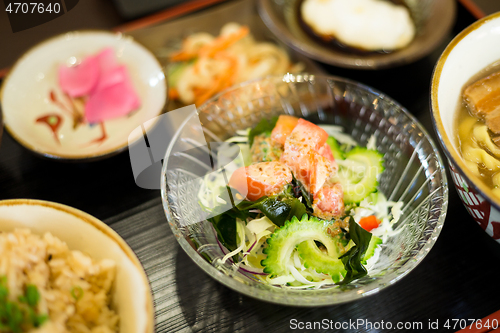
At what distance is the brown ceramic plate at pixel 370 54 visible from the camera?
206 centimetres

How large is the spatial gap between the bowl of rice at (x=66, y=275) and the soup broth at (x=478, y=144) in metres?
1.18

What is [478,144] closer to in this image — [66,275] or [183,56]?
[66,275]

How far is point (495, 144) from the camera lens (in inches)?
54.6

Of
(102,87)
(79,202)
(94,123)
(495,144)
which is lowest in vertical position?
(79,202)

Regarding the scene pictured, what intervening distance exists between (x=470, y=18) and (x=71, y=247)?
2627 mm

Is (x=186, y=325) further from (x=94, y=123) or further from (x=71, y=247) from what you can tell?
(x=94, y=123)

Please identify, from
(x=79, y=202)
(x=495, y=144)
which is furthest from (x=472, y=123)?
(x=79, y=202)

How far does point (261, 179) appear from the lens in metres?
1.27

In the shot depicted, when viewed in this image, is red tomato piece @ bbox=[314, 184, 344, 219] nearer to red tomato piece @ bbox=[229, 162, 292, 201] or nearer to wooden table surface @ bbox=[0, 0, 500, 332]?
red tomato piece @ bbox=[229, 162, 292, 201]

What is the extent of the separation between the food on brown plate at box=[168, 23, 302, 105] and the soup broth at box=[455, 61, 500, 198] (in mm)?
998

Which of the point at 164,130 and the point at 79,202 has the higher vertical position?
the point at 164,130

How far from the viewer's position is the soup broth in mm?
1312

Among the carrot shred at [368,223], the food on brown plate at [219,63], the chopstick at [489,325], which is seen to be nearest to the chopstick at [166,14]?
the food on brown plate at [219,63]

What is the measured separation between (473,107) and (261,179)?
885 mm
